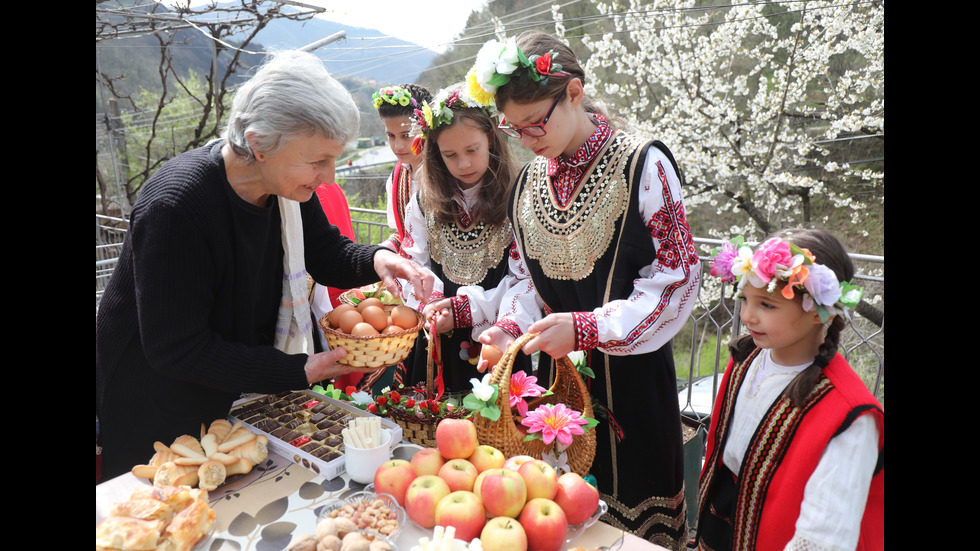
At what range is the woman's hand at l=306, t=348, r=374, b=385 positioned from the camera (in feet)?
5.69

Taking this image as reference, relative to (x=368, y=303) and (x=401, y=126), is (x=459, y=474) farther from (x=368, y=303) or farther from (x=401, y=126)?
(x=401, y=126)

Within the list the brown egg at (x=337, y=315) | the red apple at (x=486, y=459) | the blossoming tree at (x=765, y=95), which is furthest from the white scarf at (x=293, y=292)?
the blossoming tree at (x=765, y=95)

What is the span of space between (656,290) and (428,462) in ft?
3.05

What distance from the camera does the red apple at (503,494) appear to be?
4.10ft

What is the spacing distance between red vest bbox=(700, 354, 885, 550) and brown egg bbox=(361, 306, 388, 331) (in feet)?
4.12

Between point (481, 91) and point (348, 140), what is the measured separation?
578 mm

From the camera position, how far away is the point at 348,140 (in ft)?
5.94

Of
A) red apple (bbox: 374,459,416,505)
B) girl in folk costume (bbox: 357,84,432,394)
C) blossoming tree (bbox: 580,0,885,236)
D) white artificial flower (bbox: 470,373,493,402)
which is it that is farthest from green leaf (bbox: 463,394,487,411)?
blossoming tree (bbox: 580,0,885,236)

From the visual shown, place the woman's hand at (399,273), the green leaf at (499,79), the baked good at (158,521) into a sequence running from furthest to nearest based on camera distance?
the woman's hand at (399,273), the green leaf at (499,79), the baked good at (158,521)

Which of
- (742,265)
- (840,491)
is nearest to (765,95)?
(742,265)

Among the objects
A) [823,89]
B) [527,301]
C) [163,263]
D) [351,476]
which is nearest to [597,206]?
[527,301]

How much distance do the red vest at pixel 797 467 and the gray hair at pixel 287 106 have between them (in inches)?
61.3

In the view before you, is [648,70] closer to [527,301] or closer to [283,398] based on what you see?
[527,301]

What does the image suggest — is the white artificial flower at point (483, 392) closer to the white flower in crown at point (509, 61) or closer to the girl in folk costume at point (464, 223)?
the girl in folk costume at point (464, 223)
